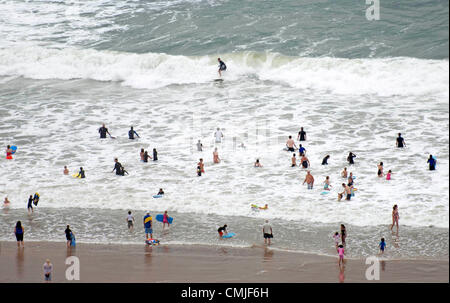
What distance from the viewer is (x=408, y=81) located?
35438 millimetres

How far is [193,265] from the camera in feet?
65.1

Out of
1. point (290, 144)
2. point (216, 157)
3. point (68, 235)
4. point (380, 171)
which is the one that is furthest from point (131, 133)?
point (380, 171)

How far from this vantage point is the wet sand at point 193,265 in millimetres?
18609

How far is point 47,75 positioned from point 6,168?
15432mm

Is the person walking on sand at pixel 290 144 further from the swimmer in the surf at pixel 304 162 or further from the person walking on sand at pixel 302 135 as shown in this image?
the swimmer in the surf at pixel 304 162

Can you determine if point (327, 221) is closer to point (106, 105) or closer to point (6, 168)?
point (6, 168)

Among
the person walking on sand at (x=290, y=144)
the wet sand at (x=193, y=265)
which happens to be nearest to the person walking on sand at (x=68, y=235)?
the wet sand at (x=193, y=265)

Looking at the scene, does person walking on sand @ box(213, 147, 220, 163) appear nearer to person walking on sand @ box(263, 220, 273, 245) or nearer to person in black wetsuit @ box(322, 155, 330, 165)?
person in black wetsuit @ box(322, 155, 330, 165)

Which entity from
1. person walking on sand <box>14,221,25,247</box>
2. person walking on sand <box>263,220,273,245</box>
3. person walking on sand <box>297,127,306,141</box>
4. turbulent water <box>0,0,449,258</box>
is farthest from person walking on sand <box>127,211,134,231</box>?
person walking on sand <box>297,127,306,141</box>

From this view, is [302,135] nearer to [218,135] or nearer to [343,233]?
[218,135]

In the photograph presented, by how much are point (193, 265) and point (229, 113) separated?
15738 millimetres

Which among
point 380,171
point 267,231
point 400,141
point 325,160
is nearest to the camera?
point 267,231

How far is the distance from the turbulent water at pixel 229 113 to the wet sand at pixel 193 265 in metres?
0.85

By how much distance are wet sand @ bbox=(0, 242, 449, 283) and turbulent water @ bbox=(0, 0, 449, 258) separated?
852 mm
